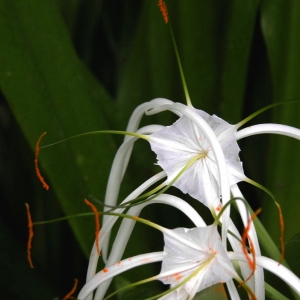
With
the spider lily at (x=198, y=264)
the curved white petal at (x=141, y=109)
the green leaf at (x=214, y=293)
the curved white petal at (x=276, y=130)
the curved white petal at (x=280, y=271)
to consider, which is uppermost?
the curved white petal at (x=141, y=109)

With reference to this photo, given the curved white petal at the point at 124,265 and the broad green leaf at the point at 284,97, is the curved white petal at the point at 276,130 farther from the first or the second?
the broad green leaf at the point at 284,97

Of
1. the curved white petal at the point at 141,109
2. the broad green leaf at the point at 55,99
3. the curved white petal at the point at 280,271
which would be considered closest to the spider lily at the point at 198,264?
the curved white petal at the point at 280,271

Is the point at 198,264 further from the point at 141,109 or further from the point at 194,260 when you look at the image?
the point at 141,109

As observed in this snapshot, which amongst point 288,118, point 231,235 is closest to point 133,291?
point 231,235

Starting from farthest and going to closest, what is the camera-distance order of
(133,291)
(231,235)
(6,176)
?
(6,176)
(133,291)
(231,235)

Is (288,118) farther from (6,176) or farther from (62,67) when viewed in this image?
(6,176)

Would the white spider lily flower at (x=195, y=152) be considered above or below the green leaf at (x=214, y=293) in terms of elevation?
above

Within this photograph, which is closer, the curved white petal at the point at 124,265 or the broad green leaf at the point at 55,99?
the curved white petal at the point at 124,265

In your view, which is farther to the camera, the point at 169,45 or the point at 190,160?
the point at 169,45
